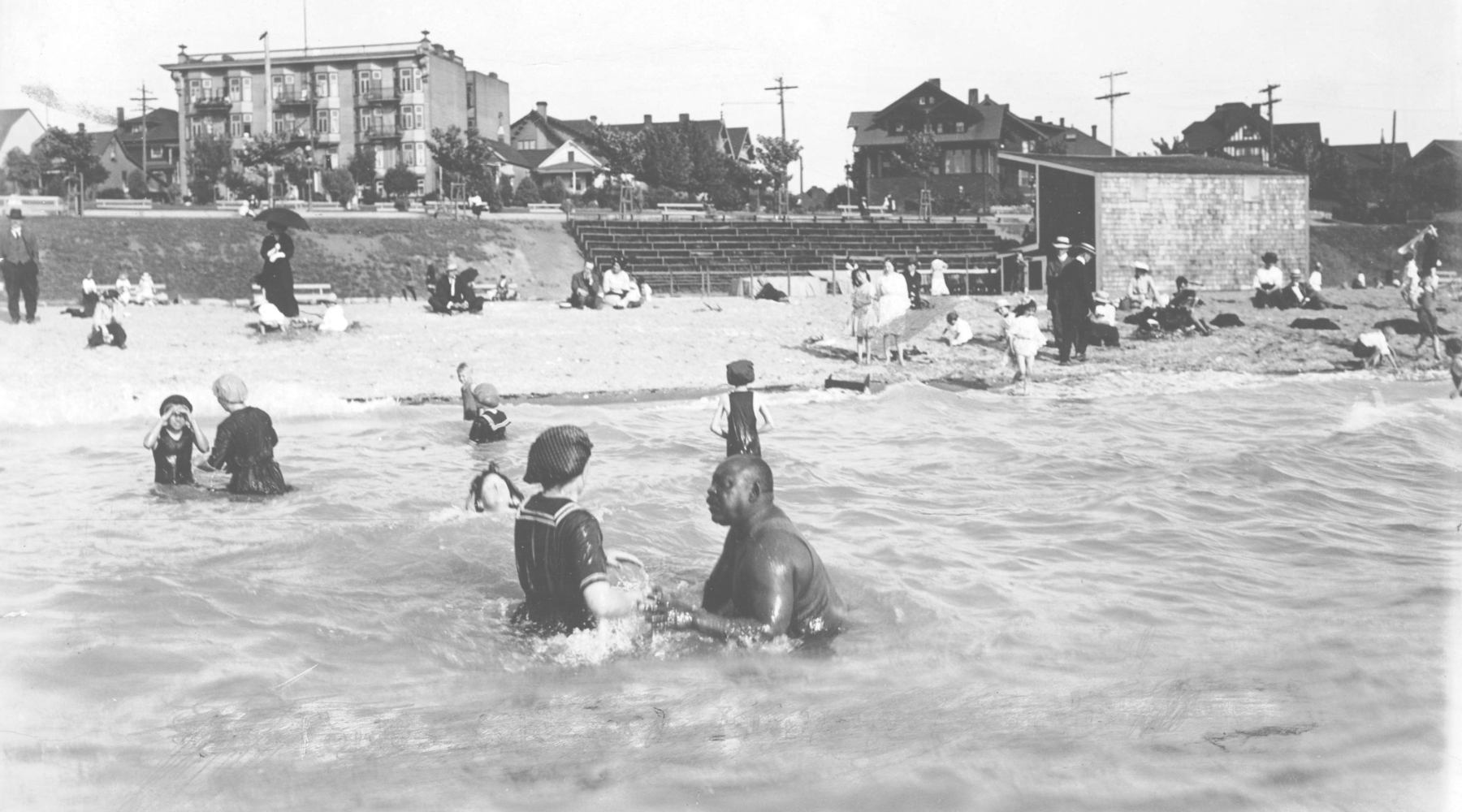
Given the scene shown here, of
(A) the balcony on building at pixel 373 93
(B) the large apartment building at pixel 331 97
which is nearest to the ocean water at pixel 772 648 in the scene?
(B) the large apartment building at pixel 331 97

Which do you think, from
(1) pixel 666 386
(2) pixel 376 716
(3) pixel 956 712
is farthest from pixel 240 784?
(1) pixel 666 386

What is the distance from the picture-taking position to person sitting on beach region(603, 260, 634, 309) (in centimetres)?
2411

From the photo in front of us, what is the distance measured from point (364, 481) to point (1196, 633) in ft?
22.0

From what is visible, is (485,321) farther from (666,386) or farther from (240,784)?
(240,784)

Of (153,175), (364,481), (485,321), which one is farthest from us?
(153,175)

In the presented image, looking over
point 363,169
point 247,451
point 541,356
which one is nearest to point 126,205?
point 363,169

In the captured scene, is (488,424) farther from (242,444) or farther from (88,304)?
(88,304)

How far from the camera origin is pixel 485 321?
819 inches

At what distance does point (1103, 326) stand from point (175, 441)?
15139 millimetres

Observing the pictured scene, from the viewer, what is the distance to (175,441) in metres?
8.90

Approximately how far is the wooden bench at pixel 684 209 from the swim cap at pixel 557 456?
146 ft

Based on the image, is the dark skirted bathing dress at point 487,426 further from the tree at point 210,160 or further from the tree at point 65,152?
the tree at point 65,152

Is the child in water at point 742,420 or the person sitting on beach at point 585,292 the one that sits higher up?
the person sitting on beach at point 585,292

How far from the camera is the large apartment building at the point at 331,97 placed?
65.3 meters
